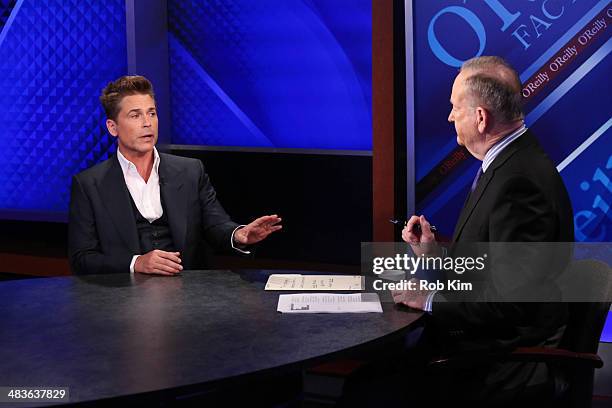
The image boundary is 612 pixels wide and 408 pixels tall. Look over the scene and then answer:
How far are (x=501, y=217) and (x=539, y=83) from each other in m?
1.60

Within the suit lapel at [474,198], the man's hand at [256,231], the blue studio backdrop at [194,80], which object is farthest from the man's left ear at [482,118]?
the blue studio backdrop at [194,80]

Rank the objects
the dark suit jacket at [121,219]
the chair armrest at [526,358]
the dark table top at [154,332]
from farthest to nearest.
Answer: the dark suit jacket at [121,219]
the chair armrest at [526,358]
the dark table top at [154,332]

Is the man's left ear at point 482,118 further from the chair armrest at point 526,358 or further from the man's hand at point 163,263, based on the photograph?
the man's hand at point 163,263

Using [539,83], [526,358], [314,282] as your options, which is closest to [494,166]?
[526,358]

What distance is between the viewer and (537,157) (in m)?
2.81

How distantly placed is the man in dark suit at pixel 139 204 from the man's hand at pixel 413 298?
2.69 feet

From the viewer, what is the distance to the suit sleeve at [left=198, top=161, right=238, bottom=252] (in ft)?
12.4

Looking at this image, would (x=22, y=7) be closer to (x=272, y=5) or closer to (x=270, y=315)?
(x=272, y=5)

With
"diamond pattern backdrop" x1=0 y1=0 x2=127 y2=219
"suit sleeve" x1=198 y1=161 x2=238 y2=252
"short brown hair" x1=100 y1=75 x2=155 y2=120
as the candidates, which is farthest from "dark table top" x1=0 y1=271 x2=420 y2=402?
"diamond pattern backdrop" x1=0 y1=0 x2=127 y2=219

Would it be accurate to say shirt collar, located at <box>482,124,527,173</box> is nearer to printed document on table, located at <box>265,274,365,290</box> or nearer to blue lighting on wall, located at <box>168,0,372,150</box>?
printed document on table, located at <box>265,274,365,290</box>

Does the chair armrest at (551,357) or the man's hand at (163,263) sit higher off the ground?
the man's hand at (163,263)

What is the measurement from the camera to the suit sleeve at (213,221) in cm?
378

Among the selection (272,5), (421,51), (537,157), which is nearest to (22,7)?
(272,5)

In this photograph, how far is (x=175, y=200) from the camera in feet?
12.5
